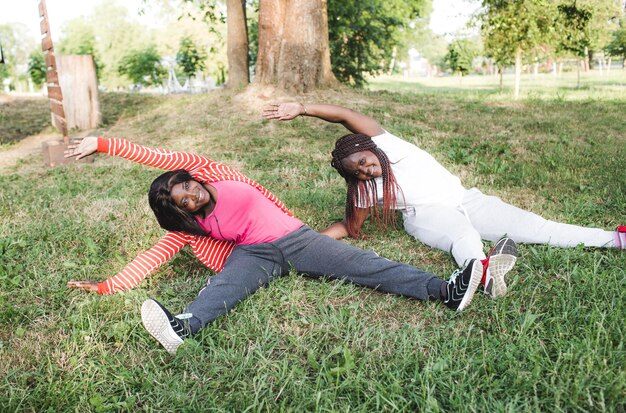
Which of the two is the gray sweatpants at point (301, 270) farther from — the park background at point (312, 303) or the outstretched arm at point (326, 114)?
the outstretched arm at point (326, 114)

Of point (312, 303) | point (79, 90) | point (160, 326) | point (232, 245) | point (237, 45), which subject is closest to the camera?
point (160, 326)

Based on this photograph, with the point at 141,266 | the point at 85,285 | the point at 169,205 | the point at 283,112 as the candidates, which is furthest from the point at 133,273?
the point at 283,112

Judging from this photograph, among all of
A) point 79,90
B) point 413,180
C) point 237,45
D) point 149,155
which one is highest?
point 237,45

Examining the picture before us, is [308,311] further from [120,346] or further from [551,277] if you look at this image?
[551,277]

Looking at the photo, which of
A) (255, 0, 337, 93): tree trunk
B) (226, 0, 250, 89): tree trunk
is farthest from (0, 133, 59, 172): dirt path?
(255, 0, 337, 93): tree trunk

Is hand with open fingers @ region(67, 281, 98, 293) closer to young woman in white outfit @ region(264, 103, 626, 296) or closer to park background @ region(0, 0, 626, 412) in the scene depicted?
park background @ region(0, 0, 626, 412)

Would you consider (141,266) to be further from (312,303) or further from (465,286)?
(465,286)

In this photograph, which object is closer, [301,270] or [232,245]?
[301,270]

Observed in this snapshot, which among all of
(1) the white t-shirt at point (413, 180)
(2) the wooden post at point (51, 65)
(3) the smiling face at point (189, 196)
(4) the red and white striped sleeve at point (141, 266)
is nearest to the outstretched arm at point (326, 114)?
(1) the white t-shirt at point (413, 180)

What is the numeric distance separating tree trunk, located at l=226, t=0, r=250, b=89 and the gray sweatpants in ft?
29.1

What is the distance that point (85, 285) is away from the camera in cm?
324

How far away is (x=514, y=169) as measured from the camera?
19.3 feet

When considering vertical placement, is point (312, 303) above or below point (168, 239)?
below

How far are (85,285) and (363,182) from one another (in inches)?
80.4
